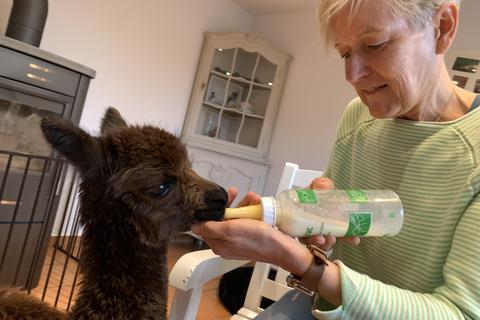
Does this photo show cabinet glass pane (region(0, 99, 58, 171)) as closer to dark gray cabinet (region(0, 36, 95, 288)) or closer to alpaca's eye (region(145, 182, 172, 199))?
dark gray cabinet (region(0, 36, 95, 288))

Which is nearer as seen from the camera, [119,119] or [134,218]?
[134,218]

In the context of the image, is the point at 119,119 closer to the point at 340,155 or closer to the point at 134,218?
the point at 134,218

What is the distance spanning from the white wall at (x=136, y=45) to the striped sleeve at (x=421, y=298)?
1800mm

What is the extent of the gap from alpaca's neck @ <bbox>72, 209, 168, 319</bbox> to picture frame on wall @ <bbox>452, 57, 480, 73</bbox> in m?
2.34

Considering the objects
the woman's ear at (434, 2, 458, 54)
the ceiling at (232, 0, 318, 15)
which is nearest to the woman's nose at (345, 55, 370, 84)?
the woman's ear at (434, 2, 458, 54)

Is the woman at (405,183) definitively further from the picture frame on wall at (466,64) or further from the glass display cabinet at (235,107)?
the glass display cabinet at (235,107)

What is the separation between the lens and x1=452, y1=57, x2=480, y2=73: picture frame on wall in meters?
2.39

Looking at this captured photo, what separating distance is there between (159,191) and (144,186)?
0.03 meters

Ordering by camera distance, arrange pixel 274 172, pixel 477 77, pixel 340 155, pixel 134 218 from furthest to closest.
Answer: pixel 274 172 < pixel 477 77 < pixel 340 155 < pixel 134 218

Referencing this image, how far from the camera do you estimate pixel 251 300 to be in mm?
1271

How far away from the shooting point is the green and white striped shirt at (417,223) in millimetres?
650

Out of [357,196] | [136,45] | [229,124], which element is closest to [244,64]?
[229,124]

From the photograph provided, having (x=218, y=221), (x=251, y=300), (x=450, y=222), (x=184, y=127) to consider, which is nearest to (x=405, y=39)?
(x=450, y=222)

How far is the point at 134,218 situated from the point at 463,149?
58cm
